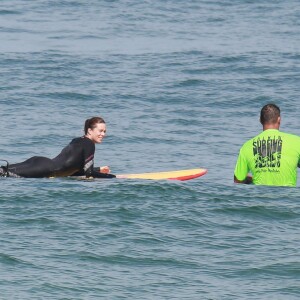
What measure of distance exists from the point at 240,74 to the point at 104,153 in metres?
8.13

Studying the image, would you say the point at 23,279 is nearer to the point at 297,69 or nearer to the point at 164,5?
the point at 297,69

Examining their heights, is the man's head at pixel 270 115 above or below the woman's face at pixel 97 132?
above

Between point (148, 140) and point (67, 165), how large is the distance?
7.35 meters

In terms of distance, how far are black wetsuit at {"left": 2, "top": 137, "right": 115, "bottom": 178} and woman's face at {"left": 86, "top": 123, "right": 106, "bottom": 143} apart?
0.07 metres

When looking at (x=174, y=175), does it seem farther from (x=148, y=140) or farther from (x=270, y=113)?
(x=148, y=140)

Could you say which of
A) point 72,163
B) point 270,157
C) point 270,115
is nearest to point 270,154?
point 270,157

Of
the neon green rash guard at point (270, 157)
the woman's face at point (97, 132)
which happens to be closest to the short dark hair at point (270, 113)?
the neon green rash guard at point (270, 157)

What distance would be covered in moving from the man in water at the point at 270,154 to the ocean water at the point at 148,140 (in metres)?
0.25

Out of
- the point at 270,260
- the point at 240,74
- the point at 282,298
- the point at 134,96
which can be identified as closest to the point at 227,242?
the point at 270,260

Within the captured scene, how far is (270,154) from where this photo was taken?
48.0 feet

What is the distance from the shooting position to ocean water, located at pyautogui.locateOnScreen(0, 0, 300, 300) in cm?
1197

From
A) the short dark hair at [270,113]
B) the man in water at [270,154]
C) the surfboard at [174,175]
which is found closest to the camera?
the short dark hair at [270,113]

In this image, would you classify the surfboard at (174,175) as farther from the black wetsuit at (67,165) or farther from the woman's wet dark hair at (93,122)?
the woman's wet dark hair at (93,122)

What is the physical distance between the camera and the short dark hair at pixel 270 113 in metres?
14.5
